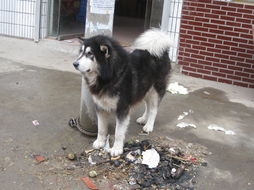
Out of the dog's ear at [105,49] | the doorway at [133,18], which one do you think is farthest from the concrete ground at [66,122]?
the doorway at [133,18]

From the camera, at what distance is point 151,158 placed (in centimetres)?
343

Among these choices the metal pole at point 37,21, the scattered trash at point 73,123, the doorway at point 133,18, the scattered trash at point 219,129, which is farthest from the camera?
the metal pole at point 37,21

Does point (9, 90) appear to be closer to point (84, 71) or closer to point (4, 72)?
point (4, 72)

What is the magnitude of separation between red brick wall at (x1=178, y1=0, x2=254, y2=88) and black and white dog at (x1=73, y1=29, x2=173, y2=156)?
99.0 inches

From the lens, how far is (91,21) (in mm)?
3783

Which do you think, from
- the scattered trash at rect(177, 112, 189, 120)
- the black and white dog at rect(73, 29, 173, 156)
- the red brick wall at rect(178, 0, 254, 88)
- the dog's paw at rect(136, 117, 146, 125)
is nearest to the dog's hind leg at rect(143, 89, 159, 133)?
the black and white dog at rect(73, 29, 173, 156)

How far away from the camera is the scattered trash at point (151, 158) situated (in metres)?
3.37

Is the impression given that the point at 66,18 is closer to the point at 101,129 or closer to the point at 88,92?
the point at 88,92

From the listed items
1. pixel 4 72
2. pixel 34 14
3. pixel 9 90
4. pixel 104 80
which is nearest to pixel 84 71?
pixel 104 80

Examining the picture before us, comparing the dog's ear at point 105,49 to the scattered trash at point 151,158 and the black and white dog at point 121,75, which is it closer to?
the black and white dog at point 121,75

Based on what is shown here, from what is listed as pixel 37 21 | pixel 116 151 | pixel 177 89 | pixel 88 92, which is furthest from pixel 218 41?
pixel 37 21

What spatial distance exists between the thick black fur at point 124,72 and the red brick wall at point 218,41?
8.60ft

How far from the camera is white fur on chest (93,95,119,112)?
3.49 meters

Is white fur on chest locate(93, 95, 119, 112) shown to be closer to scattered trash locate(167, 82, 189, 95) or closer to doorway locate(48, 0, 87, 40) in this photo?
scattered trash locate(167, 82, 189, 95)
